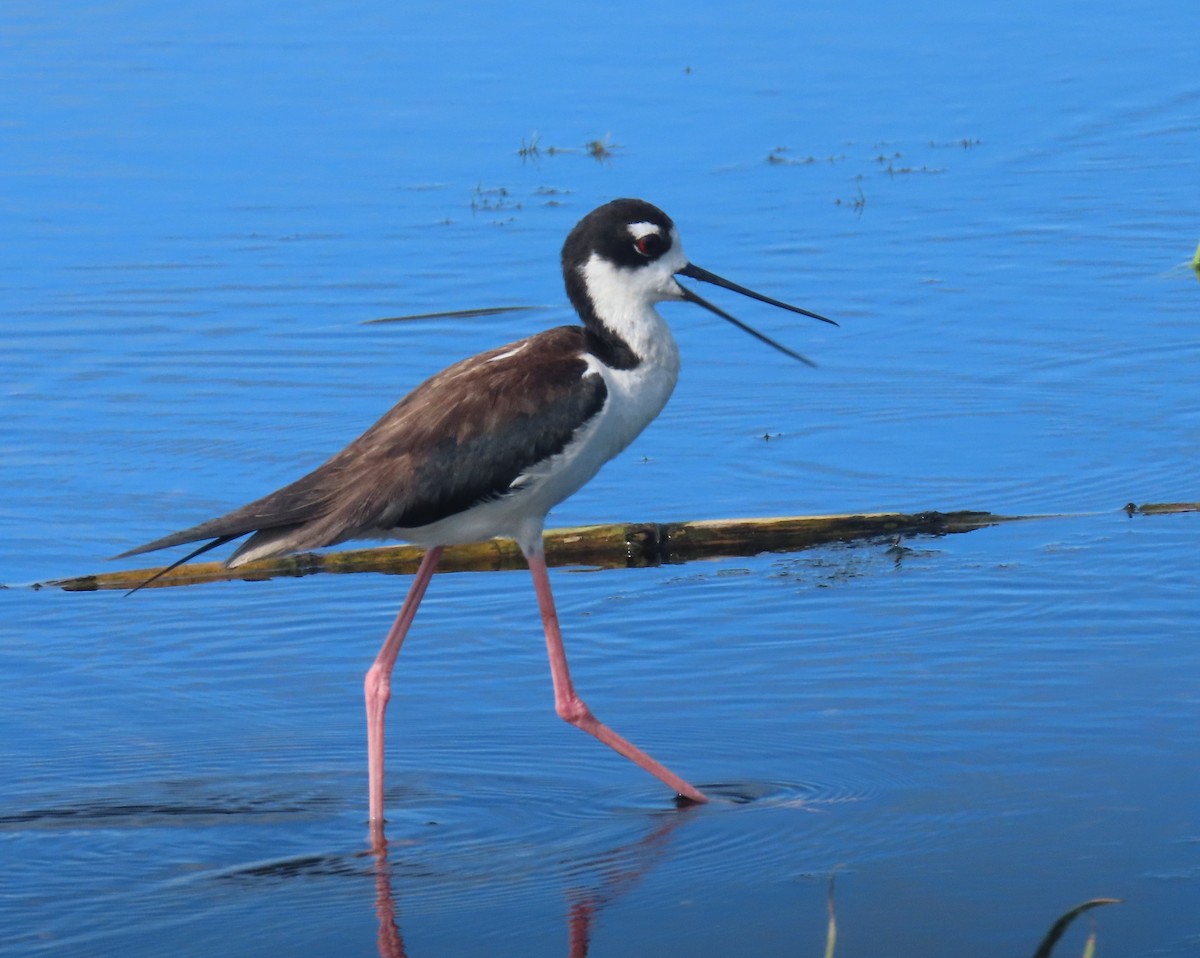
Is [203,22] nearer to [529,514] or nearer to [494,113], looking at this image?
[494,113]

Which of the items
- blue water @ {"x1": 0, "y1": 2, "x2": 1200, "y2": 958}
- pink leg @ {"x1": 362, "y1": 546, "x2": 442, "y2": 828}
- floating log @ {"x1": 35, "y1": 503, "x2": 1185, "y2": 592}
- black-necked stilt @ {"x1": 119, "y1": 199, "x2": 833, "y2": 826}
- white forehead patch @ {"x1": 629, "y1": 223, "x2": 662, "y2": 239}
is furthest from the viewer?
floating log @ {"x1": 35, "y1": 503, "x2": 1185, "y2": 592}

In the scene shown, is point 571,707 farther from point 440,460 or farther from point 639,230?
point 639,230

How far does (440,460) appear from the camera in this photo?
5859 millimetres

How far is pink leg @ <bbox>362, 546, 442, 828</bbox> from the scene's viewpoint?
5719mm

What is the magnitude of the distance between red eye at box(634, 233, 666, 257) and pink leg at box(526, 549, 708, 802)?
0.88 meters

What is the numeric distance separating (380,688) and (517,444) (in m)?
0.78

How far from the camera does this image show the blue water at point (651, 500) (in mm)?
5293

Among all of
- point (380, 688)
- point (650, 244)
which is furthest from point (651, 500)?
point (380, 688)

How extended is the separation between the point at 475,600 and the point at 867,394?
2.64 meters

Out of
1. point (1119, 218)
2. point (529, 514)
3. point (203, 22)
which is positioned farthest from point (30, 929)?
point (203, 22)

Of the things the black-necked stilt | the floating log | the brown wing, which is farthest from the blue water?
the brown wing

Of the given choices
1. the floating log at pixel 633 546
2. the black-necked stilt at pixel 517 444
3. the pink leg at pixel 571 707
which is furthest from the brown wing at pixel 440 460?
the floating log at pixel 633 546

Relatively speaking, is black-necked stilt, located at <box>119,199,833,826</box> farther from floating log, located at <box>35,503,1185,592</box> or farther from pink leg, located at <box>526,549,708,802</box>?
floating log, located at <box>35,503,1185,592</box>

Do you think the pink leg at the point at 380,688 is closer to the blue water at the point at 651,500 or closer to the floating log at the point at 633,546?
the blue water at the point at 651,500
